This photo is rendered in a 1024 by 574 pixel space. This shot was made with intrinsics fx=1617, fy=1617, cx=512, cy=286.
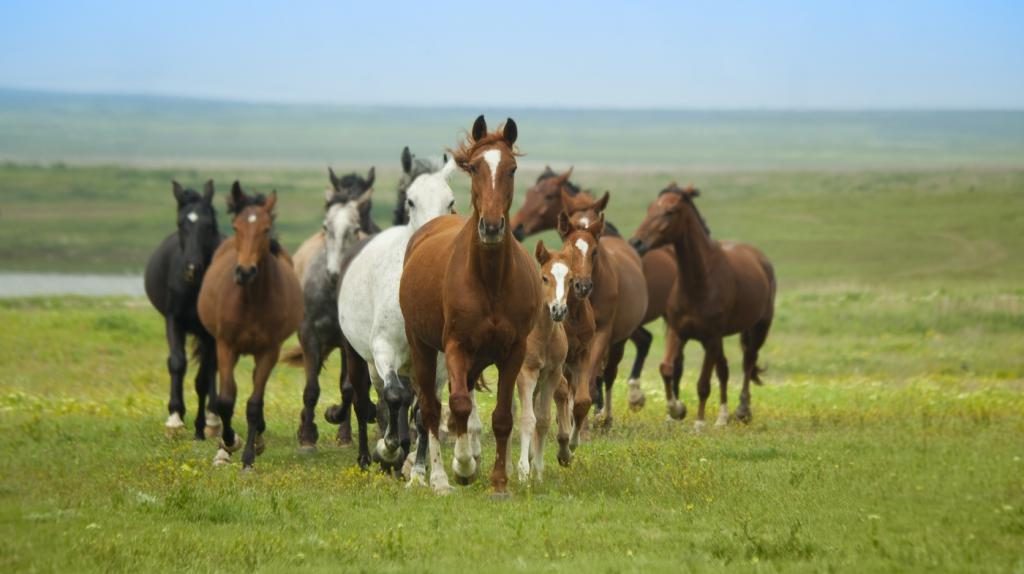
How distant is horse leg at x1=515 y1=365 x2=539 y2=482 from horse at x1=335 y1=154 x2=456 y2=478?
3.11ft

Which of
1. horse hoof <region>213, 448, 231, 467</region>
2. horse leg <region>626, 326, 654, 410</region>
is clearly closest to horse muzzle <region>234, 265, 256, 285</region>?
horse hoof <region>213, 448, 231, 467</region>

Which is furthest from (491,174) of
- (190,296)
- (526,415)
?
(190,296)

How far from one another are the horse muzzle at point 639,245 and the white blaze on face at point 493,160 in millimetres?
7348

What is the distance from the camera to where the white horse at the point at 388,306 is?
495 inches

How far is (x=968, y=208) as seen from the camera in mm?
69500

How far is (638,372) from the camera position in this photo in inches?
795

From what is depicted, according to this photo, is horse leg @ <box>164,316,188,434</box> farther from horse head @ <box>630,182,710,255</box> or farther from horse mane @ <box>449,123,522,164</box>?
horse mane @ <box>449,123,522,164</box>

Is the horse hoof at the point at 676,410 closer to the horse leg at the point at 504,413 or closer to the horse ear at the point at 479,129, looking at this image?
the horse leg at the point at 504,413

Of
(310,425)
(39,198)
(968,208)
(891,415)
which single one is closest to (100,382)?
(310,425)

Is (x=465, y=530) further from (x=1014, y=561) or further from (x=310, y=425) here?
(x=310, y=425)

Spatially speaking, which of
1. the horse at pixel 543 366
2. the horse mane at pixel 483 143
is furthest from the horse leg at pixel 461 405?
the horse mane at pixel 483 143

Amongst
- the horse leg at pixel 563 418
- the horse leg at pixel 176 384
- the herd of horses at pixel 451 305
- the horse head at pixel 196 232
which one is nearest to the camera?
the herd of horses at pixel 451 305

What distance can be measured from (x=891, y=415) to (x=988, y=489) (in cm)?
644

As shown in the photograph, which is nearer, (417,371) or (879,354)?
(417,371)
